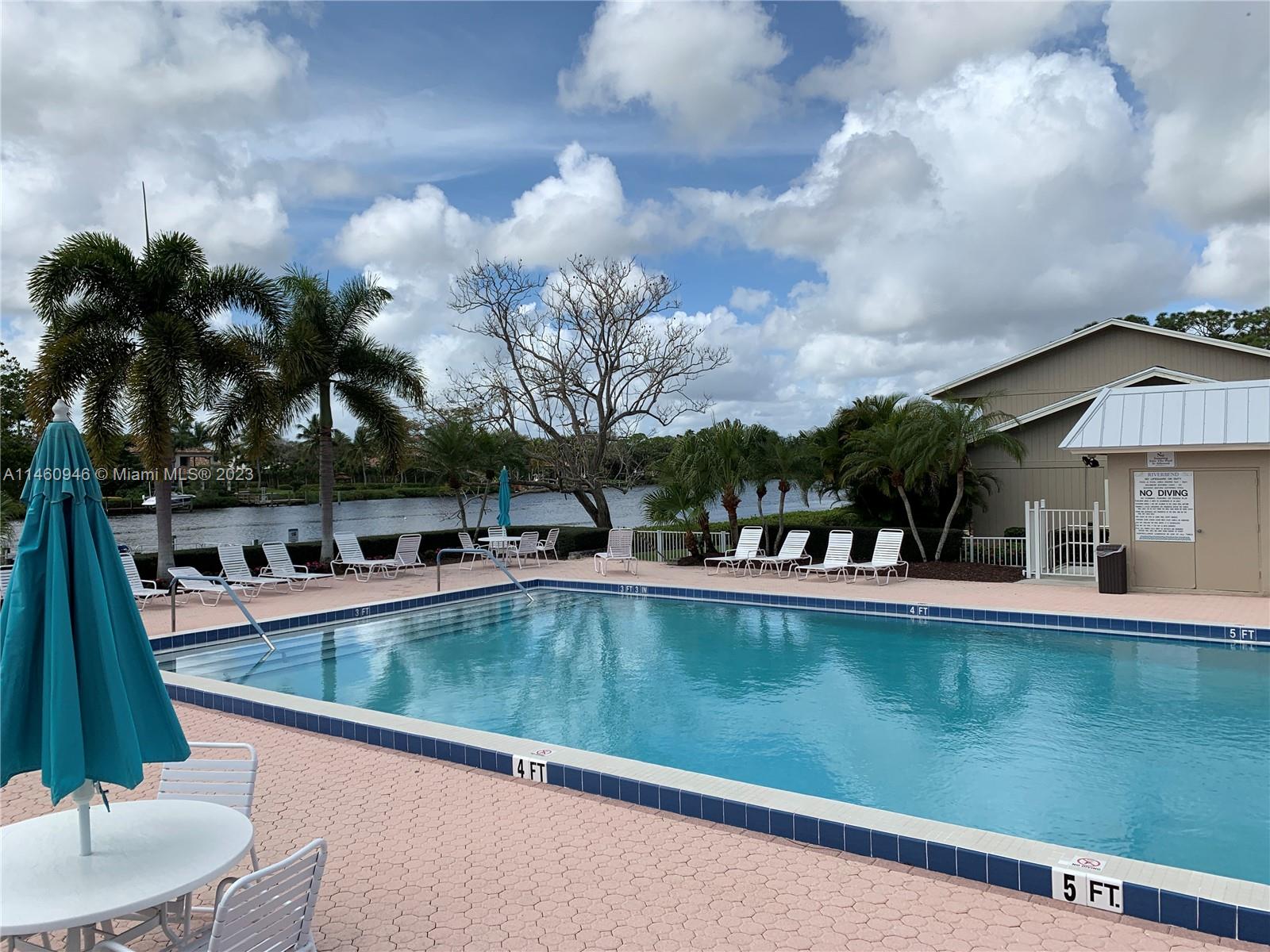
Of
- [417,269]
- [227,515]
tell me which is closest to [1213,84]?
[417,269]

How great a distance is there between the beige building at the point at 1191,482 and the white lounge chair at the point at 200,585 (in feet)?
45.9

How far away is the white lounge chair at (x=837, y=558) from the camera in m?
17.0

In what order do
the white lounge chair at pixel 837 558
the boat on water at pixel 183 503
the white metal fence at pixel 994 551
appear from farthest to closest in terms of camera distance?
1. the boat on water at pixel 183 503
2. the white metal fence at pixel 994 551
3. the white lounge chair at pixel 837 558

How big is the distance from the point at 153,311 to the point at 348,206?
557cm

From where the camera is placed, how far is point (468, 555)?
2202 cm

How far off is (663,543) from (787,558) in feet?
14.5

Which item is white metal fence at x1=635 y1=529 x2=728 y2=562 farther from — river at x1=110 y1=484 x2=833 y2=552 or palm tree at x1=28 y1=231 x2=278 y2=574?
palm tree at x1=28 y1=231 x2=278 y2=574

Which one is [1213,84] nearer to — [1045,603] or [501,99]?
[1045,603]

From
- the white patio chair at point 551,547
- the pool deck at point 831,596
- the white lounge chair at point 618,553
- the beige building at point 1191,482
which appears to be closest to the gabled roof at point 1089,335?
the beige building at point 1191,482

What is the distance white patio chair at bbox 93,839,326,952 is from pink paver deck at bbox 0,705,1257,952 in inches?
29.2

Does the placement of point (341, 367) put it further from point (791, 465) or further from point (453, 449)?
point (791, 465)

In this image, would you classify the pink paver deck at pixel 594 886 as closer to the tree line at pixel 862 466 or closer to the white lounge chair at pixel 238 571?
the white lounge chair at pixel 238 571

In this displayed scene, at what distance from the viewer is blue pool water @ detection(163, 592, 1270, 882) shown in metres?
6.26

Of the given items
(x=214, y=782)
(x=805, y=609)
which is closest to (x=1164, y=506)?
(x=805, y=609)
